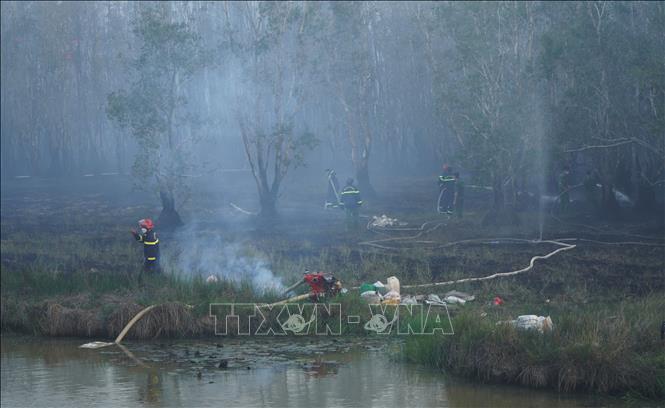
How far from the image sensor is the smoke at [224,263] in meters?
19.2

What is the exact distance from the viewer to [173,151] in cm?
3073

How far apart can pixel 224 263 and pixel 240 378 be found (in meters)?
8.25

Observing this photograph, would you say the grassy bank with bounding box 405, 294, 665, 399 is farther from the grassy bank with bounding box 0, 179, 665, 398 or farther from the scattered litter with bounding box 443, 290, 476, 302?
the scattered litter with bounding box 443, 290, 476, 302

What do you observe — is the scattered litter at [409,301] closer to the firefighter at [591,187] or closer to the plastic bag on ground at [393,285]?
the plastic bag on ground at [393,285]

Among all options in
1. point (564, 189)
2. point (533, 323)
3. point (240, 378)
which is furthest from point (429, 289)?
point (564, 189)

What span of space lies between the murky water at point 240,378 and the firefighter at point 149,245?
3.05 meters

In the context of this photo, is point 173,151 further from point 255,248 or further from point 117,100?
point 255,248

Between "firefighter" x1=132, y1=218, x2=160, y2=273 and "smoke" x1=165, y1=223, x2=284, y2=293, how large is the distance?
53 centimetres

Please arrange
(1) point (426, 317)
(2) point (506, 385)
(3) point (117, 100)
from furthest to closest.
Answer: (3) point (117, 100) < (1) point (426, 317) < (2) point (506, 385)

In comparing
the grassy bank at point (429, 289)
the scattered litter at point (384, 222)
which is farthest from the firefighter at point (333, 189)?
the scattered litter at point (384, 222)

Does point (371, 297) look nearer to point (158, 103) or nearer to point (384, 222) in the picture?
point (384, 222)

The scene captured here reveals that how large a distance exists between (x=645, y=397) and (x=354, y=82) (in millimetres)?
30830

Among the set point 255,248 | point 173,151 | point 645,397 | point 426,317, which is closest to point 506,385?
point 645,397

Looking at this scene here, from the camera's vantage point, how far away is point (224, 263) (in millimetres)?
22031
